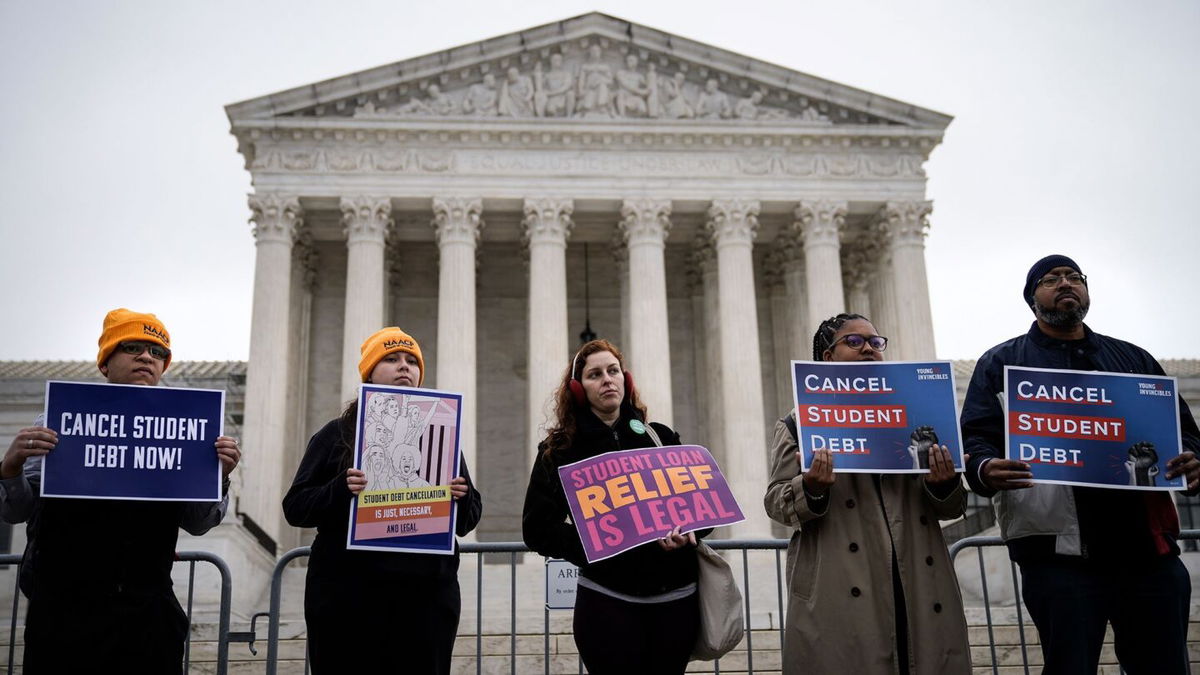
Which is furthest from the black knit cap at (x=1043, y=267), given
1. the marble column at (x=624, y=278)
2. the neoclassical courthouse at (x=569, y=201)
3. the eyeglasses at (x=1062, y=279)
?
the marble column at (x=624, y=278)

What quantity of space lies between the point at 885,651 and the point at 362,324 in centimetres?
2009

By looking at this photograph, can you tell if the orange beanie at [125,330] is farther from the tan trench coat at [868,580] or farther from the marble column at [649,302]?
the marble column at [649,302]

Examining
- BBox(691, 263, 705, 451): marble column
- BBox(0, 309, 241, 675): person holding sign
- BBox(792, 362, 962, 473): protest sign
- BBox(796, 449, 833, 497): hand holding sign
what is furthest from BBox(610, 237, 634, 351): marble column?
BBox(0, 309, 241, 675): person holding sign

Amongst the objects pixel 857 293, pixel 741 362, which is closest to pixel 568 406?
pixel 741 362

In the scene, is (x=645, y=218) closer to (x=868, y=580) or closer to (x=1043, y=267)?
(x=1043, y=267)

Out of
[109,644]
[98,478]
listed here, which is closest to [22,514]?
[98,478]

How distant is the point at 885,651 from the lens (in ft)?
16.2

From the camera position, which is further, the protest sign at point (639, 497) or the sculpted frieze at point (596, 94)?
the sculpted frieze at point (596, 94)

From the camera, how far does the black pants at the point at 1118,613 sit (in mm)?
5051

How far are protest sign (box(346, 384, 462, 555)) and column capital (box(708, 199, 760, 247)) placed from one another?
1976cm

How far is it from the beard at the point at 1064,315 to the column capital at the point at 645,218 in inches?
753

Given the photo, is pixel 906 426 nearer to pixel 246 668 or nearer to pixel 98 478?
pixel 98 478

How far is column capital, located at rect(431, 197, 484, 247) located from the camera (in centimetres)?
2428

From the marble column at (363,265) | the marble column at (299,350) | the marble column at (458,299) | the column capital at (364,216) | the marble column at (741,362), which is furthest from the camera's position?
the marble column at (299,350)
